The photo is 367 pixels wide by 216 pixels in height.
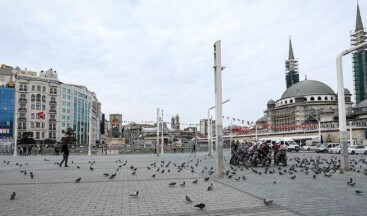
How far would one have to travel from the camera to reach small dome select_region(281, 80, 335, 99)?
118863 mm

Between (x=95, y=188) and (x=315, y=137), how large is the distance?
7779cm

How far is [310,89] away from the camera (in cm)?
11994

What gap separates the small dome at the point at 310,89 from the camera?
390 ft

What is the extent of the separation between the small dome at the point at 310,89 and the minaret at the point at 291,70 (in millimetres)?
19743

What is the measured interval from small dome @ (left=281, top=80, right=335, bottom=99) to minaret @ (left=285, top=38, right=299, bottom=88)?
1974cm

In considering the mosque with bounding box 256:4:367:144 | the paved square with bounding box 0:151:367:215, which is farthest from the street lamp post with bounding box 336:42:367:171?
the mosque with bounding box 256:4:367:144

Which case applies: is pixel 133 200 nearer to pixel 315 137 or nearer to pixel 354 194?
pixel 354 194

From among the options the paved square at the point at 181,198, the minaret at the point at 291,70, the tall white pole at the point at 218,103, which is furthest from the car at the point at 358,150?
→ the minaret at the point at 291,70

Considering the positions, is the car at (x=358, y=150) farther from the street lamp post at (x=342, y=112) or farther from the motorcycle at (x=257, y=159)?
the street lamp post at (x=342, y=112)

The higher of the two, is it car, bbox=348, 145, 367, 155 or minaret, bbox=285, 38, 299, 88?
minaret, bbox=285, 38, 299, 88

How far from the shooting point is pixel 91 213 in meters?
7.05

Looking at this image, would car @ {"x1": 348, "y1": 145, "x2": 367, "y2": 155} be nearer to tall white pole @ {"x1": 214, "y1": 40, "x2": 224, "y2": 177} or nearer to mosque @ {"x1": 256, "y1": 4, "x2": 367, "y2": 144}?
tall white pole @ {"x1": 214, "y1": 40, "x2": 224, "y2": 177}

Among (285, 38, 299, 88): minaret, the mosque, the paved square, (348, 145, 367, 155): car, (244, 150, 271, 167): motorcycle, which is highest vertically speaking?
(285, 38, 299, 88): minaret

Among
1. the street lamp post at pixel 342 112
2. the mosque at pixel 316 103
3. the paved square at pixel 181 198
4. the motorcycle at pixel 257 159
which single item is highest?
the mosque at pixel 316 103
